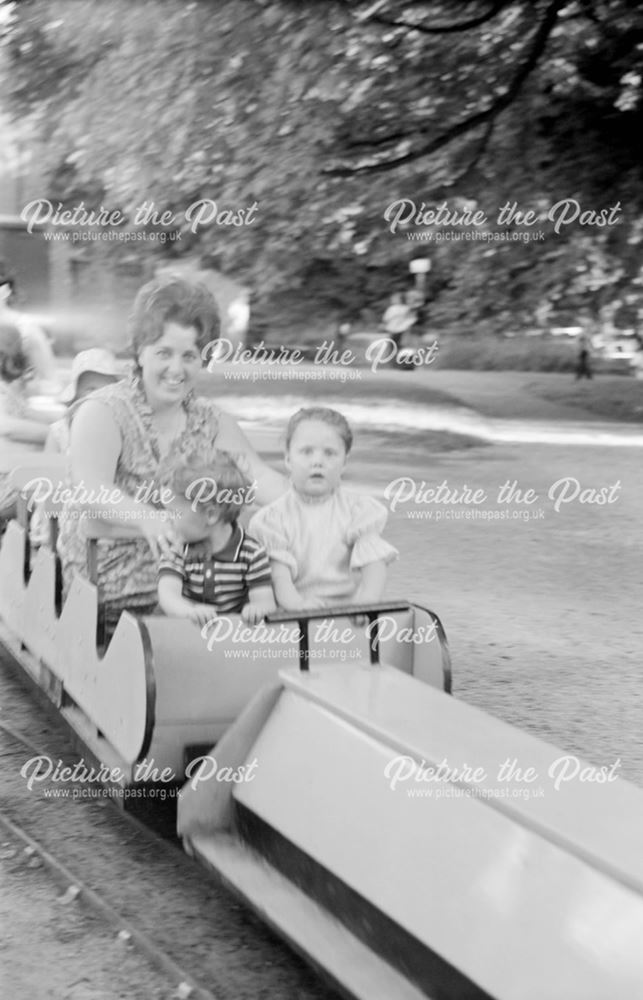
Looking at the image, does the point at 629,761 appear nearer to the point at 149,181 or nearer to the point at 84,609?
the point at 84,609

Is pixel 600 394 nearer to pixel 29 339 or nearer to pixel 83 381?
pixel 29 339

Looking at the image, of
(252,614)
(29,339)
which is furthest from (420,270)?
(252,614)

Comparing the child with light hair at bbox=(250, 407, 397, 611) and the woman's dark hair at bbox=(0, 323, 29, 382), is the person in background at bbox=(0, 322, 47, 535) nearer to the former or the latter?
the woman's dark hair at bbox=(0, 323, 29, 382)

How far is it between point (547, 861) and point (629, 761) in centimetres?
212

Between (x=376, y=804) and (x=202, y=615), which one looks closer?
(x=376, y=804)

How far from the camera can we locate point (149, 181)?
23.2ft

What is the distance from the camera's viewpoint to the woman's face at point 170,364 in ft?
11.1

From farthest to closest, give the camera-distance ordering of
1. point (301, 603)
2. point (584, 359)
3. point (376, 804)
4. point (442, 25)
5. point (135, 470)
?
point (584, 359), point (442, 25), point (135, 470), point (301, 603), point (376, 804)

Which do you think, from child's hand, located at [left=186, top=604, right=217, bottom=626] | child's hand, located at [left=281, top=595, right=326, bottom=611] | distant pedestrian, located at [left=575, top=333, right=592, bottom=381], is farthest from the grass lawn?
child's hand, located at [left=186, top=604, right=217, bottom=626]

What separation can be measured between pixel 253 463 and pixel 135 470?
1.02 feet

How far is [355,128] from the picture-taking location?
7258 millimetres

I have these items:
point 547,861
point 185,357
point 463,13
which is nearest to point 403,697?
point 547,861

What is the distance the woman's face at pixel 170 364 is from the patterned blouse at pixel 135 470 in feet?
0.13

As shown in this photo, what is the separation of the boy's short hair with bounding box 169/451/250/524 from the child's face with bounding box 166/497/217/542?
12mm
